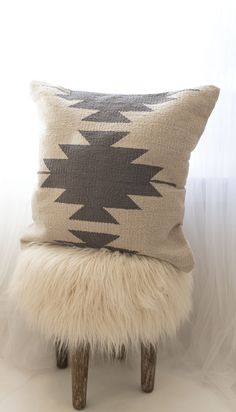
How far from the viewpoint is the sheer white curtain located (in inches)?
43.9

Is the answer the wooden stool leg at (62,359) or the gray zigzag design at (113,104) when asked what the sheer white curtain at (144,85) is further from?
the gray zigzag design at (113,104)

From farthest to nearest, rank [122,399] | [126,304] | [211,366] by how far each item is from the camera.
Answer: [211,366] → [122,399] → [126,304]

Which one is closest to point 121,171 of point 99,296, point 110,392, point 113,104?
point 113,104

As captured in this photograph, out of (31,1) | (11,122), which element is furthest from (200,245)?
(31,1)

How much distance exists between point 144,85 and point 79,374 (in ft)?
2.83

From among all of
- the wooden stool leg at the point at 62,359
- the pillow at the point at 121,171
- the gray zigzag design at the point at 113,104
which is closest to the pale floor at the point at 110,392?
the wooden stool leg at the point at 62,359

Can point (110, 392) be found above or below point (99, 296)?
below

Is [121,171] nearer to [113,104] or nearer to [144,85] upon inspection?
[113,104]

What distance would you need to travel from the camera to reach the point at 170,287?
0.93 metres

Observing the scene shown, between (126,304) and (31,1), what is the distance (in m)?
0.96

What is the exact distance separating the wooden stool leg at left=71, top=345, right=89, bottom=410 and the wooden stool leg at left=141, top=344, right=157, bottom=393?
18cm

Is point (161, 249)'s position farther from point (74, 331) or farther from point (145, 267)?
point (74, 331)

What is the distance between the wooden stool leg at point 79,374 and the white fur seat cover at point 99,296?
47 mm

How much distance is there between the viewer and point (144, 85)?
1.17 metres
